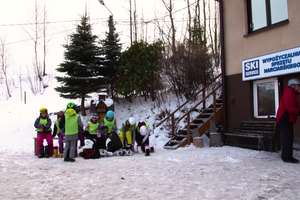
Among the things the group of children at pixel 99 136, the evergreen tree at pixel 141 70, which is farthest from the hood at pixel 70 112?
the evergreen tree at pixel 141 70

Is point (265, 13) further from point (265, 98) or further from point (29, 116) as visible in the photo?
point (29, 116)

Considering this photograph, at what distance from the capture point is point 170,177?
955 cm

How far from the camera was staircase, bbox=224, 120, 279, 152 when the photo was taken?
1335 cm

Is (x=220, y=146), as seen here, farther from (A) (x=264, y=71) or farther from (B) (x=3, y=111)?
(B) (x=3, y=111)

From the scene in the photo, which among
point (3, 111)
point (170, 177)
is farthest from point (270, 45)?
point (3, 111)

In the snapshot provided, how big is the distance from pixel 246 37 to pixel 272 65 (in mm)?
1736

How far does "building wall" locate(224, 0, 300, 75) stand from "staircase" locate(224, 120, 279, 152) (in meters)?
2.00

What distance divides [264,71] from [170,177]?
20.0 feet

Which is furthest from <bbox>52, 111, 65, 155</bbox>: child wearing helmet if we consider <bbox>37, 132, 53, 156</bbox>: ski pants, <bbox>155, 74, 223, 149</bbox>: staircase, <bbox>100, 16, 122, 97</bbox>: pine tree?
<bbox>100, 16, 122, 97</bbox>: pine tree

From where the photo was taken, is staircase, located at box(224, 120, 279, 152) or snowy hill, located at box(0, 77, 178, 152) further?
snowy hill, located at box(0, 77, 178, 152)

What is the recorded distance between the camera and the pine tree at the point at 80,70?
2319 centimetres

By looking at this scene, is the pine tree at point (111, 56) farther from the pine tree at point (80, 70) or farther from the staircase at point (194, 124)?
the staircase at point (194, 124)

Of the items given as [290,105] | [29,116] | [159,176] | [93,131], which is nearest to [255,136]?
[290,105]

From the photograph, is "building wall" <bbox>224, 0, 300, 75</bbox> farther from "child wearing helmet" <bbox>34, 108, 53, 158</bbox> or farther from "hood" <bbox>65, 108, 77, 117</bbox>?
"child wearing helmet" <bbox>34, 108, 53, 158</bbox>
